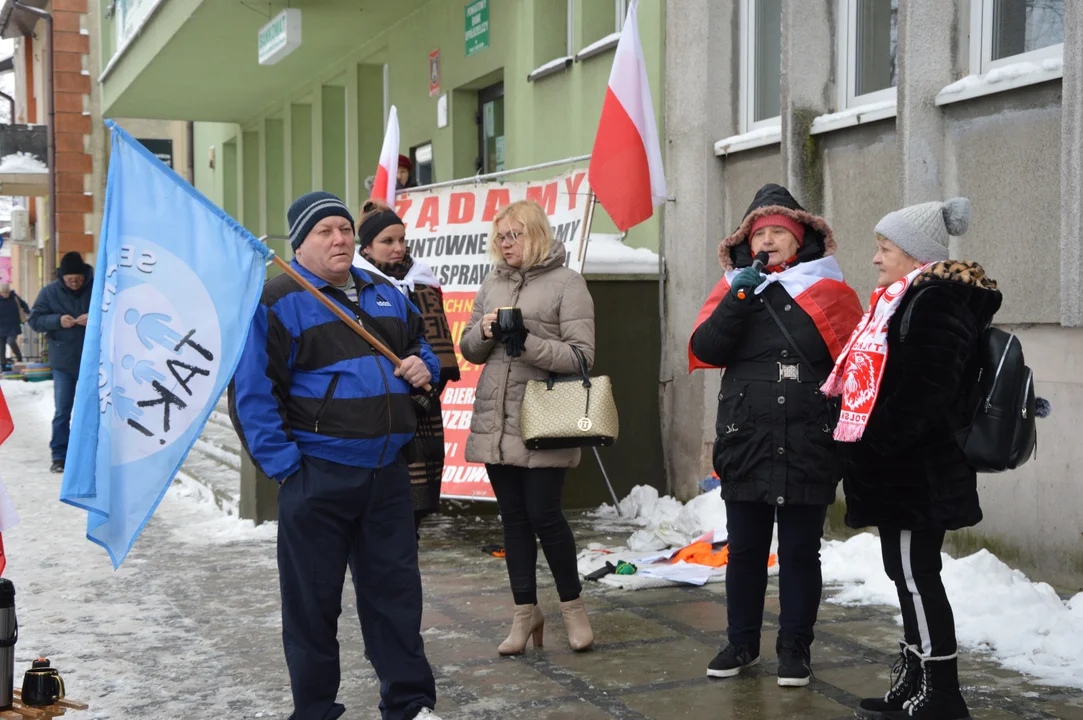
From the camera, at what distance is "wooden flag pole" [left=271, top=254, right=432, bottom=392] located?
13.0 feet

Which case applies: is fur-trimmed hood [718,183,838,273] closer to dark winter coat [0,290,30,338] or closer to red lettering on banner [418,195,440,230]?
red lettering on banner [418,195,440,230]

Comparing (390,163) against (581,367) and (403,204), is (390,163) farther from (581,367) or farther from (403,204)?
(581,367)

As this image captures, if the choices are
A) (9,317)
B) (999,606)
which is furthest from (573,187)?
(9,317)

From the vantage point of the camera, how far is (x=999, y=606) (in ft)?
18.0

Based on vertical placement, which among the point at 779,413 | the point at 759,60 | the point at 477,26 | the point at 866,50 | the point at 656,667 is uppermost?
the point at 477,26

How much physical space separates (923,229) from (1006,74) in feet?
7.90

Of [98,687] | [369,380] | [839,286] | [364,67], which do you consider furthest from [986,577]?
[364,67]

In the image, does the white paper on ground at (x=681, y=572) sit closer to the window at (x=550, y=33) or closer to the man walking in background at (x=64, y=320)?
the window at (x=550, y=33)

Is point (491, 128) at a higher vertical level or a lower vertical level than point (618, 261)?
higher

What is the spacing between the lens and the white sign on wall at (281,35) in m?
12.5

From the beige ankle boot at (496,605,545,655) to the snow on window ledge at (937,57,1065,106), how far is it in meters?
3.35

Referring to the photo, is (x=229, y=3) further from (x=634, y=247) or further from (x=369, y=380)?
(x=369, y=380)

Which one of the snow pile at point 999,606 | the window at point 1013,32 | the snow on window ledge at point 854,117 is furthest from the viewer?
the snow on window ledge at point 854,117

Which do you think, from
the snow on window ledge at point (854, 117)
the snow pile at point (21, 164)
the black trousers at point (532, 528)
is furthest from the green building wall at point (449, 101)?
the snow pile at point (21, 164)
